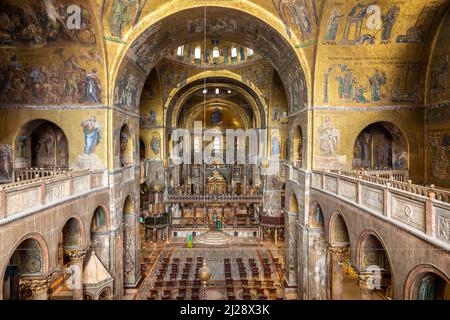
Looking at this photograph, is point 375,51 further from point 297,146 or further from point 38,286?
point 38,286

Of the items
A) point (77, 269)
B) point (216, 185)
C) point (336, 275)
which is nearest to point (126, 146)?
point (77, 269)

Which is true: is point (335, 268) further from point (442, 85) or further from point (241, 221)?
point (241, 221)

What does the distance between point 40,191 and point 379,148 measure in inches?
599

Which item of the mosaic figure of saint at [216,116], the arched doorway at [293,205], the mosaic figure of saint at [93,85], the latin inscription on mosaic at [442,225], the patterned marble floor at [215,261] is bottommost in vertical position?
the patterned marble floor at [215,261]

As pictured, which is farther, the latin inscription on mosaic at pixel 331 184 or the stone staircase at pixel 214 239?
the stone staircase at pixel 214 239

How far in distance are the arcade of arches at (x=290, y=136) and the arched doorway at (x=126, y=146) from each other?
0.25 feet

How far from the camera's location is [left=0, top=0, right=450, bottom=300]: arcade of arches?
10.5 metres

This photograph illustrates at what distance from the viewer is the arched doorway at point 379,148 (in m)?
16.1

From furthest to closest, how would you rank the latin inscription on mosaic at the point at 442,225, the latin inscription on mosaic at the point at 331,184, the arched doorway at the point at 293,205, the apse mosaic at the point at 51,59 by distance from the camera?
the arched doorway at the point at 293,205, the apse mosaic at the point at 51,59, the latin inscription on mosaic at the point at 331,184, the latin inscription on mosaic at the point at 442,225

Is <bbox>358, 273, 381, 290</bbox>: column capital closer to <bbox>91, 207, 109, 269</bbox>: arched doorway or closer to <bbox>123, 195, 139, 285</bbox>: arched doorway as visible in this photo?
<bbox>91, 207, 109, 269</bbox>: arched doorway

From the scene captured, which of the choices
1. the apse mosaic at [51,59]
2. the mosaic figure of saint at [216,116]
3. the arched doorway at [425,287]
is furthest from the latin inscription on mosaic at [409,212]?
the mosaic figure of saint at [216,116]

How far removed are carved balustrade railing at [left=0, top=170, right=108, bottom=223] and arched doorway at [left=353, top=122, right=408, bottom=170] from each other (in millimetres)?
12799

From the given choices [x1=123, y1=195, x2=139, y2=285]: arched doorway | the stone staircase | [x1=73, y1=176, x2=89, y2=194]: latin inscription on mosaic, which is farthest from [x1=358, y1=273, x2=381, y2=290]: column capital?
[x1=123, y1=195, x2=139, y2=285]: arched doorway

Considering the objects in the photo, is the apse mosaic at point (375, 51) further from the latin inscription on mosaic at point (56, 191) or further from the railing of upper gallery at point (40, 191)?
the latin inscription on mosaic at point (56, 191)
